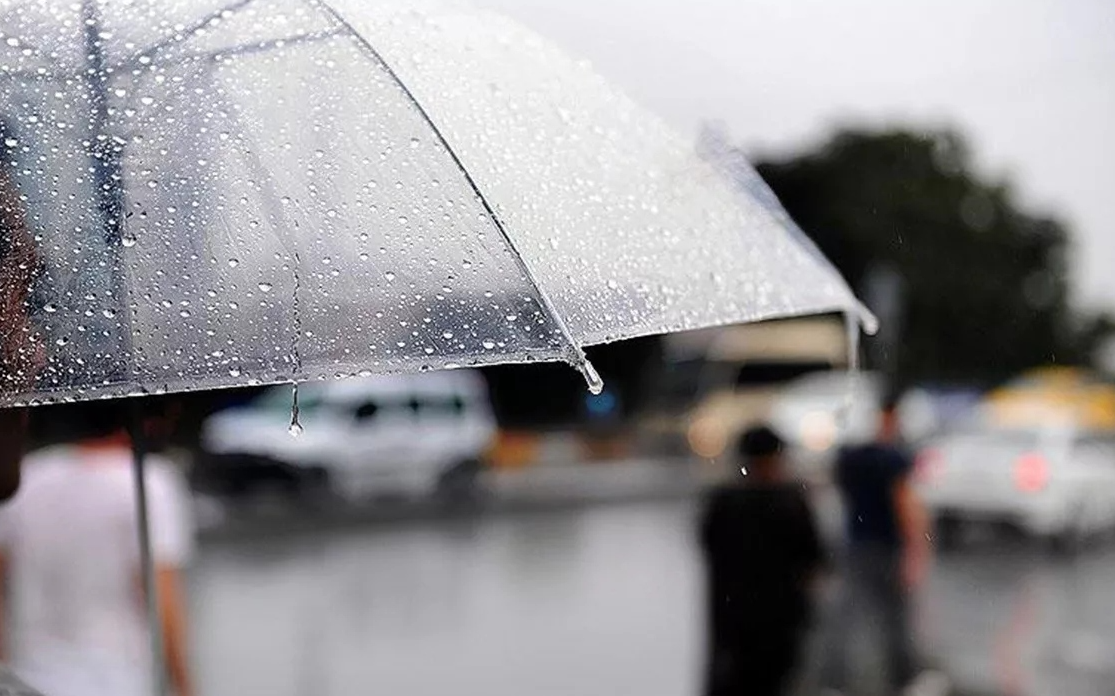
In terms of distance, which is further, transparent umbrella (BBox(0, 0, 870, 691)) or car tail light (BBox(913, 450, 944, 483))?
car tail light (BBox(913, 450, 944, 483))

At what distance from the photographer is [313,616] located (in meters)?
9.79

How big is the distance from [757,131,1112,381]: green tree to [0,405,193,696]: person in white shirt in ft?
47.9

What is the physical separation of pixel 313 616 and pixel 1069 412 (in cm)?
751

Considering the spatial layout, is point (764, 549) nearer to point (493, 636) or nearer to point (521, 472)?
point (493, 636)

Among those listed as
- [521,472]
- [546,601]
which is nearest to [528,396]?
[521,472]

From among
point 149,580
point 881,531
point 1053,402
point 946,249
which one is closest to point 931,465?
point 1053,402

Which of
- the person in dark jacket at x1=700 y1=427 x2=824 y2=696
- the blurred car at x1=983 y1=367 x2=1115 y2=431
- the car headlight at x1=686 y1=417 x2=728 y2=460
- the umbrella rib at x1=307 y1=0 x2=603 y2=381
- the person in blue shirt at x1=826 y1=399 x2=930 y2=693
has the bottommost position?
the car headlight at x1=686 y1=417 x2=728 y2=460

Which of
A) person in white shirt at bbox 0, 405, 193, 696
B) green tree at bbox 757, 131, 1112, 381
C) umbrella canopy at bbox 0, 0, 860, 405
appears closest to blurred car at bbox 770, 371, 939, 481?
green tree at bbox 757, 131, 1112, 381

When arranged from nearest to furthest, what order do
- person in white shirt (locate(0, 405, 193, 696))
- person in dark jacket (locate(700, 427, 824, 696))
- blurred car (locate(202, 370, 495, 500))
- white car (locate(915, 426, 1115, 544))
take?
person in white shirt (locate(0, 405, 193, 696)), person in dark jacket (locate(700, 427, 824, 696)), white car (locate(915, 426, 1115, 544)), blurred car (locate(202, 370, 495, 500))

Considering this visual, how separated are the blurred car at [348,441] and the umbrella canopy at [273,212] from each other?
44.7ft


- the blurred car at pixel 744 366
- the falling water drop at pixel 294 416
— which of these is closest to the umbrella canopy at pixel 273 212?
the falling water drop at pixel 294 416

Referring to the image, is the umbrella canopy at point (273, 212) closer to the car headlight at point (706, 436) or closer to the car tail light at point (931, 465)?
the car tail light at point (931, 465)

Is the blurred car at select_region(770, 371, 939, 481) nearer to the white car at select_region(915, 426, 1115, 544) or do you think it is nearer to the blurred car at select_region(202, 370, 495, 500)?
the white car at select_region(915, 426, 1115, 544)

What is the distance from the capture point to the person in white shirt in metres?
3.12
